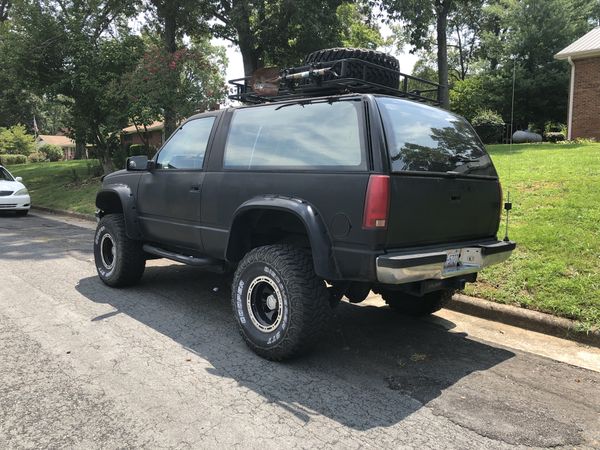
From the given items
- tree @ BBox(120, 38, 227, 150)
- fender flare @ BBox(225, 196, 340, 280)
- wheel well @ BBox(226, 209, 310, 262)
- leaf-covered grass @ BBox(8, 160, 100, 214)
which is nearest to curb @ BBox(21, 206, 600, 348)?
wheel well @ BBox(226, 209, 310, 262)

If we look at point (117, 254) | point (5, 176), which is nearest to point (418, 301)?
point (117, 254)

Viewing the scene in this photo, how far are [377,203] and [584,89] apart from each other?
2069cm

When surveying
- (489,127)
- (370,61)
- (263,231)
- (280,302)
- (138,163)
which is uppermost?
(489,127)

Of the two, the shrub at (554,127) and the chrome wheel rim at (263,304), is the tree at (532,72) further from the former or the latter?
the chrome wheel rim at (263,304)

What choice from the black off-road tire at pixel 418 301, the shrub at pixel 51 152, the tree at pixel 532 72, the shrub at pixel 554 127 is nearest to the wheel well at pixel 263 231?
the black off-road tire at pixel 418 301

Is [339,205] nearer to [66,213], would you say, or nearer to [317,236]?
[317,236]

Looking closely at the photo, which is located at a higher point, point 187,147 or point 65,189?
point 187,147

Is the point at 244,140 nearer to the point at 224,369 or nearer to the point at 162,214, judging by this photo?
the point at 162,214

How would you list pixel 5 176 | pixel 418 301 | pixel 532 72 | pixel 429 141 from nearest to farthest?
1. pixel 429 141
2. pixel 418 301
3. pixel 5 176
4. pixel 532 72

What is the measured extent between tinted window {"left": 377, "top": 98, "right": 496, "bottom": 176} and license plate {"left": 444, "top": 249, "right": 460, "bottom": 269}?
63cm

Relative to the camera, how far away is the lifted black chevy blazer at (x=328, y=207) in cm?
349

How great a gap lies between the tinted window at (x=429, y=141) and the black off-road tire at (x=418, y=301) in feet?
4.16

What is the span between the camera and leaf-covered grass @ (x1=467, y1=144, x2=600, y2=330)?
480 centimetres

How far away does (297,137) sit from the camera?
405 centimetres
